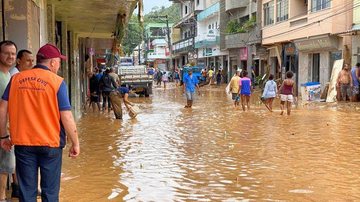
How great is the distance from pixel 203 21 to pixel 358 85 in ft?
127

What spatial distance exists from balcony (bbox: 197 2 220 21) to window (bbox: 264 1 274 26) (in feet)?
44.4

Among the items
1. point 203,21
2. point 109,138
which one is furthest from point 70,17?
point 203,21

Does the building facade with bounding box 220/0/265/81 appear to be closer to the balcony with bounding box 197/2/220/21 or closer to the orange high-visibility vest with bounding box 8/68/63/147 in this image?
the balcony with bounding box 197/2/220/21

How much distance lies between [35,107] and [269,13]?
33271 mm

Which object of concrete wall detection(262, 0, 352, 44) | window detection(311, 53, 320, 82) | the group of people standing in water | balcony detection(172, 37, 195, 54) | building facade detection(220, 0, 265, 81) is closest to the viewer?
the group of people standing in water

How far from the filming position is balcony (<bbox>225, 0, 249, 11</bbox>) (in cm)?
4334

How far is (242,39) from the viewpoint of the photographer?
137 feet

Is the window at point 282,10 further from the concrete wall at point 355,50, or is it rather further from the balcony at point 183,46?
the balcony at point 183,46

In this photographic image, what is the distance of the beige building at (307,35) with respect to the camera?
81.7 feet

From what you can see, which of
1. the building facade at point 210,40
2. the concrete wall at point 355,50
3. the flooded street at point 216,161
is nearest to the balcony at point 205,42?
the building facade at point 210,40

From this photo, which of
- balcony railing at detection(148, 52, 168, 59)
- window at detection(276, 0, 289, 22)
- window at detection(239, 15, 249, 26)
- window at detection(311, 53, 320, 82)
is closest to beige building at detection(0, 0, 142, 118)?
window at detection(311, 53, 320, 82)

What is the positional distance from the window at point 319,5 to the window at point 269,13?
7172 mm

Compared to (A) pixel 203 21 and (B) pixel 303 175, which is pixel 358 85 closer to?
(B) pixel 303 175

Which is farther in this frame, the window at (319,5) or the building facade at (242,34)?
the building facade at (242,34)
